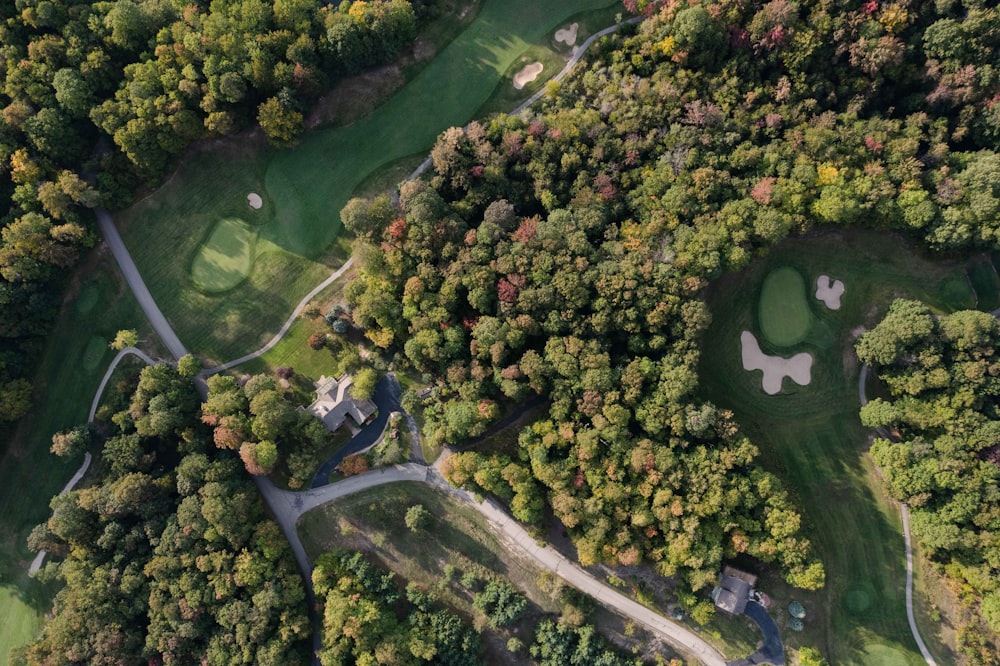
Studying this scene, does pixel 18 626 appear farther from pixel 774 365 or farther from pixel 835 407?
pixel 835 407

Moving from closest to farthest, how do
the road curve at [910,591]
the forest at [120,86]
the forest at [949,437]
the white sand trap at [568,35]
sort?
the forest at [949,437], the road curve at [910,591], the forest at [120,86], the white sand trap at [568,35]

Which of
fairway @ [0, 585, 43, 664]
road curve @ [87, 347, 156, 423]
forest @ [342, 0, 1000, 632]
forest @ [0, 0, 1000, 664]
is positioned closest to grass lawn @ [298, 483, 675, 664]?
forest @ [0, 0, 1000, 664]

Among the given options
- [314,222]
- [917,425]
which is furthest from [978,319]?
[314,222]

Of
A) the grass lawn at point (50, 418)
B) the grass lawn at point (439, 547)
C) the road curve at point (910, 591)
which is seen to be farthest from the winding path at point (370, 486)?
the road curve at point (910, 591)

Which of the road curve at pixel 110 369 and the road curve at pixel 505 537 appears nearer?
the road curve at pixel 505 537

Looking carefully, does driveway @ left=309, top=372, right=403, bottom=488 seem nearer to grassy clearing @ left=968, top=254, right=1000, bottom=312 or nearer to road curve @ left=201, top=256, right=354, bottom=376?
road curve @ left=201, top=256, right=354, bottom=376

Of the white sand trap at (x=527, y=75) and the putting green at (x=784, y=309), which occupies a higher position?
the white sand trap at (x=527, y=75)

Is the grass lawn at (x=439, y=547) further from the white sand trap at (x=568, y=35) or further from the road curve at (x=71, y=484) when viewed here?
the white sand trap at (x=568, y=35)
